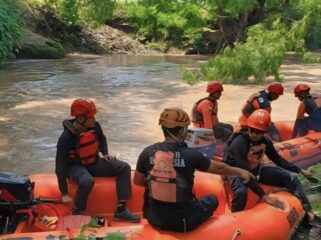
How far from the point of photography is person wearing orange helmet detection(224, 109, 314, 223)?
465 cm

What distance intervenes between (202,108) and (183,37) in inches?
919

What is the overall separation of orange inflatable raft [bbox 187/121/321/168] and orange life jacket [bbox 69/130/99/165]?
1938mm

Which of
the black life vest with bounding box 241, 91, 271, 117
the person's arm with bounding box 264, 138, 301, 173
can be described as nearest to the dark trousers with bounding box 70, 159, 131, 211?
the person's arm with bounding box 264, 138, 301, 173

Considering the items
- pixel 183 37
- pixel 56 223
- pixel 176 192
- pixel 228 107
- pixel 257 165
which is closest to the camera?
pixel 176 192

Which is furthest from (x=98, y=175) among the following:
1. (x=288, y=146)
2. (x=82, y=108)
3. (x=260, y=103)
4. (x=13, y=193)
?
(x=288, y=146)

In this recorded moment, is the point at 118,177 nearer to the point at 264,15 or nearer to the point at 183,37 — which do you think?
the point at 264,15

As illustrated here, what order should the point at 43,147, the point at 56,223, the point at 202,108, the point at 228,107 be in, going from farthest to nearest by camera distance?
the point at 228,107
the point at 43,147
the point at 202,108
the point at 56,223

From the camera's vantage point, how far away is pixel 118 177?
194 inches

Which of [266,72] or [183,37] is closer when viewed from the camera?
[266,72]

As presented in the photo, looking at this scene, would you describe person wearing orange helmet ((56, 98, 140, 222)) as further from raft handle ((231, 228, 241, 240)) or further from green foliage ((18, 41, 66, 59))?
green foliage ((18, 41, 66, 59))

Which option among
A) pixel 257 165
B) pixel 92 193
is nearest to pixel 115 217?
pixel 92 193

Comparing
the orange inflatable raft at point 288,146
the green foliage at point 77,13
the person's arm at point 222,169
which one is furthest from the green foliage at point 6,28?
the green foliage at point 77,13

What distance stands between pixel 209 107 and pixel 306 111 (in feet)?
4.64

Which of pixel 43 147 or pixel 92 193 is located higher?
pixel 92 193
